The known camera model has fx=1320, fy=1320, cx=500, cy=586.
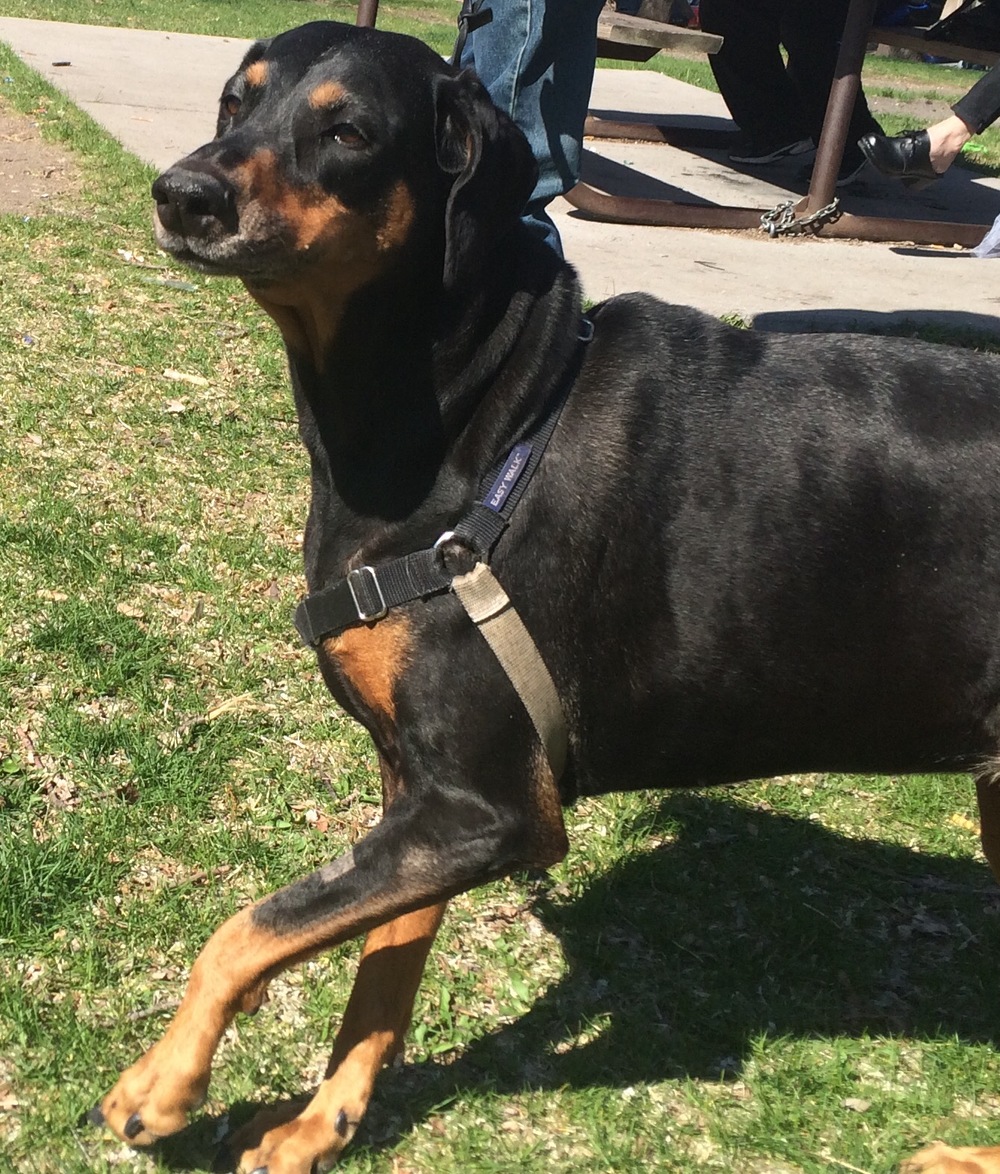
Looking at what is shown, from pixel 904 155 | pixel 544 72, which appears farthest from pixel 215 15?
pixel 544 72

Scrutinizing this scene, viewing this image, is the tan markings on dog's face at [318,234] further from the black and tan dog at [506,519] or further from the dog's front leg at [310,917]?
the dog's front leg at [310,917]

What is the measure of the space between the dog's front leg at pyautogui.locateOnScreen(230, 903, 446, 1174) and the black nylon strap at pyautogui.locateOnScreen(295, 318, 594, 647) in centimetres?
74

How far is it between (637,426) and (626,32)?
26.1ft

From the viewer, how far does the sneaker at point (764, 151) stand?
1170 cm

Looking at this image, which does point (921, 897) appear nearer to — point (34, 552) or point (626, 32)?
point (34, 552)

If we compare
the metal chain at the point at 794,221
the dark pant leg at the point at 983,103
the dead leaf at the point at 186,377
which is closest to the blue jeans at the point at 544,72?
the dead leaf at the point at 186,377

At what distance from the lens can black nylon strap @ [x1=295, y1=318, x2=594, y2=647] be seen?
256cm

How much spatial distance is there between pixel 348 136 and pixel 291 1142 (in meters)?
2.04

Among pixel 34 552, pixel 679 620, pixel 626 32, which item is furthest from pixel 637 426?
pixel 626 32

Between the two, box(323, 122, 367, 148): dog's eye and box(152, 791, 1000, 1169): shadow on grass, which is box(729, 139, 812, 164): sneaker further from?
box(323, 122, 367, 148): dog's eye

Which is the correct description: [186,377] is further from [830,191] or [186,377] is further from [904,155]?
[830,191]

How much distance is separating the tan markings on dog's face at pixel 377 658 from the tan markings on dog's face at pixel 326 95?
Result: 3.46 ft

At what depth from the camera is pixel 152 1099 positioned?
252cm

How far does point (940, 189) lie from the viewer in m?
12.0
